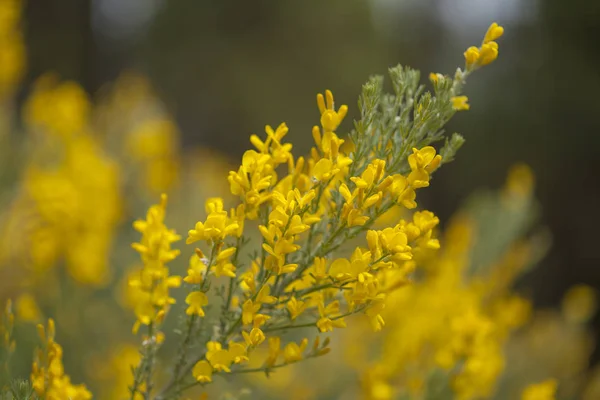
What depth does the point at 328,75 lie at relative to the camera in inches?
328

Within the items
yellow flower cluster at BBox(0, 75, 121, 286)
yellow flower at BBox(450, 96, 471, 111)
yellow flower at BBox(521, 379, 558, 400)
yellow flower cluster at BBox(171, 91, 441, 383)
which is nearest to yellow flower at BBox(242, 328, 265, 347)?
yellow flower cluster at BBox(171, 91, 441, 383)

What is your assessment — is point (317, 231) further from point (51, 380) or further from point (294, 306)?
point (51, 380)

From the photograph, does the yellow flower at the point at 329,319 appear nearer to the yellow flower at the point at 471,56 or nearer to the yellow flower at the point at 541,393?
the yellow flower at the point at 471,56

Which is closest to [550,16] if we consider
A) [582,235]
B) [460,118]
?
[460,118]

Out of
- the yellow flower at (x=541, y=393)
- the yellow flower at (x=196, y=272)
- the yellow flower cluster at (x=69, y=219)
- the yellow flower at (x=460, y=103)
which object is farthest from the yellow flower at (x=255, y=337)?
the yellow flower cluster at (x=69, y=219)

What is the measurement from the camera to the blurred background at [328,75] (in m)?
5.31

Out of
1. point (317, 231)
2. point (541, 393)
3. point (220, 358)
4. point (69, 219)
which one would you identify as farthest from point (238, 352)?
point (69, 219)

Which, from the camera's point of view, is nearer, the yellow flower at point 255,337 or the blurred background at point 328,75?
the yellow flower at point 255,337

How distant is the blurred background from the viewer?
5.31m

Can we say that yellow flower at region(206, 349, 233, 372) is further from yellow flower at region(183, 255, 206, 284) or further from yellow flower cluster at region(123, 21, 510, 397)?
yellow flower at region(183, 255, 206, 284)

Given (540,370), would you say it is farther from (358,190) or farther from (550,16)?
(550,16)

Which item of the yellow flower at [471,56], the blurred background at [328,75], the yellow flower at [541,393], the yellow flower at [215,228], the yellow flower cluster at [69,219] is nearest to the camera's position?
the yellow flower at [215,228]

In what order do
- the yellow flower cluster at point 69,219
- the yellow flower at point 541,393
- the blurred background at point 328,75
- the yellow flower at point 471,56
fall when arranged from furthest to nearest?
the blurred background at point 328,75 < the yellow flower cluster at point 69,219 < the yellow flower at point 541,393 < the yellow flower at point 471,56

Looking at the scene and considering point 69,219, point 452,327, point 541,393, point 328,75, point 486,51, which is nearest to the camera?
point 486,51
